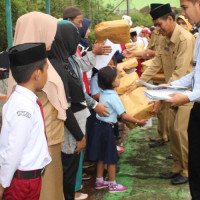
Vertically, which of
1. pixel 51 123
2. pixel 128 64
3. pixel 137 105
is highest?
pixel 128 64

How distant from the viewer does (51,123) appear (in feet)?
8.41

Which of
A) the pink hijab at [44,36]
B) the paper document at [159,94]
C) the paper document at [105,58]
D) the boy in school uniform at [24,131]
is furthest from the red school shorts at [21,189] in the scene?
the paper document at [105,58]

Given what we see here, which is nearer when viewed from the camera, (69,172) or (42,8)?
(69,172)

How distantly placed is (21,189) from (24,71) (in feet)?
2.39

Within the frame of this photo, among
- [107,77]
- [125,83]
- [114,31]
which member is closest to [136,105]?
[107,77]

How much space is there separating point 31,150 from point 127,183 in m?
2.31

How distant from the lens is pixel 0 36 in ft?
42.0

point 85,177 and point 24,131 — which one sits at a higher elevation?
point 24,131

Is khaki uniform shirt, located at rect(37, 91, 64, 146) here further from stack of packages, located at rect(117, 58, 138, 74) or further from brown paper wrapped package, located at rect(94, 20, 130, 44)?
stack of packages, located at rect(117, 58, 138, 74)

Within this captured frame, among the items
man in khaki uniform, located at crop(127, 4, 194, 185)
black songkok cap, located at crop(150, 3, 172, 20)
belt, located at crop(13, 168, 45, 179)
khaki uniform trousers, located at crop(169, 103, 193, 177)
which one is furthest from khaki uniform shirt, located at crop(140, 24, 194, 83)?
belt, located at crop(13, 168, 45, 179)

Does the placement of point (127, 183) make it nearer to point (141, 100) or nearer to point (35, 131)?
point (141, 100)

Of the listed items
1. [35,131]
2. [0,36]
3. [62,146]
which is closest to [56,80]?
[35,131]

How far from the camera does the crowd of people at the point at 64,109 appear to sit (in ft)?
7.05

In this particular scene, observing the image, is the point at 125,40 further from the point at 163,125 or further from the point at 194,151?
the point at 163,125
